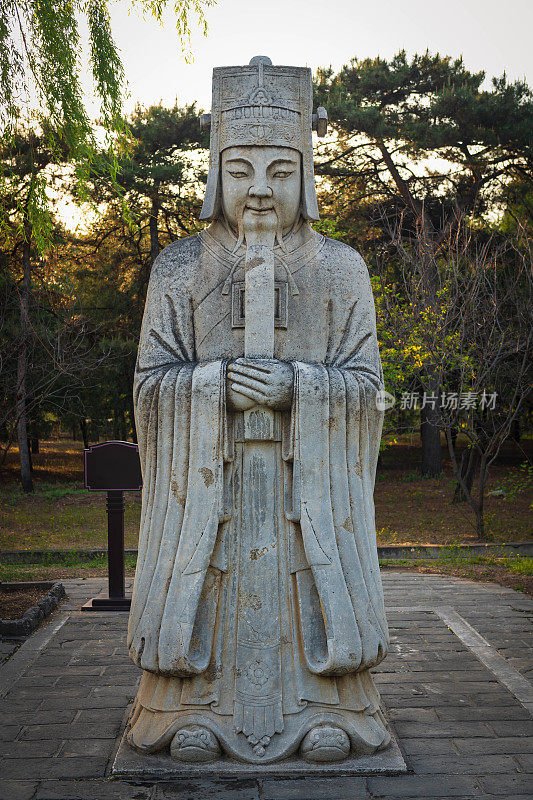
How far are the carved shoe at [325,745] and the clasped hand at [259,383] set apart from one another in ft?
5.27

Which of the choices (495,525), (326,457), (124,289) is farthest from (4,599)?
(124,289)

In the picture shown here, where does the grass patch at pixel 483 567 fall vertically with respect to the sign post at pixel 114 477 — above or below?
below

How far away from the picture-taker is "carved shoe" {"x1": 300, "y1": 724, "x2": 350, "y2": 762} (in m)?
3.80

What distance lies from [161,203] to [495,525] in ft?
37.6

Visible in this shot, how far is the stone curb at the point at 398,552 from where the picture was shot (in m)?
10.7

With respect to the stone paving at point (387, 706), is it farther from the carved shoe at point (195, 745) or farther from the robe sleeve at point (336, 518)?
the robe sleeve at point (336, 518)

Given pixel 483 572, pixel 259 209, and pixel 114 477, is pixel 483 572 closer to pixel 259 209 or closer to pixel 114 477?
pixel 114 477

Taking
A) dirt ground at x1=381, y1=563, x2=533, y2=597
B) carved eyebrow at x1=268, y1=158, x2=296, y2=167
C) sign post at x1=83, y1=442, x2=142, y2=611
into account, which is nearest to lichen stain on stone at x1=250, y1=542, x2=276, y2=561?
carved eyebrow at x1=268, y1=158, x2=296, y2=167

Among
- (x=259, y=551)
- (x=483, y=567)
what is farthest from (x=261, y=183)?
(x=483, y=567)

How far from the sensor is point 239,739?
3857mm

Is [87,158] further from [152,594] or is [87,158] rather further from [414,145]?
[414,145]

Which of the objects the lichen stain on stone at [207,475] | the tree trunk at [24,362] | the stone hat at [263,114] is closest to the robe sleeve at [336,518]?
the lichen stain on stone at [207,475]

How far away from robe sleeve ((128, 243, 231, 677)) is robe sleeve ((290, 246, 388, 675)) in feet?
1.42

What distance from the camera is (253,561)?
13.1ft
